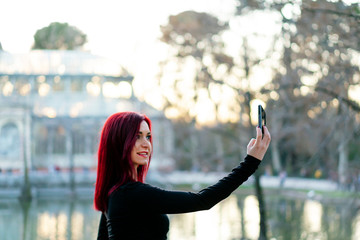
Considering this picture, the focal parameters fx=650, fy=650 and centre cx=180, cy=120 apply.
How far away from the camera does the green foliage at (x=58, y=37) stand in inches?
2275

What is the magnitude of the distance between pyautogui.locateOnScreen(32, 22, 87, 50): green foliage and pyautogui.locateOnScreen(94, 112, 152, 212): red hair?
2212 inches

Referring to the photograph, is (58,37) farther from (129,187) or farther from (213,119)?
(129,187)

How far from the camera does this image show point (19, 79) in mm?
39750

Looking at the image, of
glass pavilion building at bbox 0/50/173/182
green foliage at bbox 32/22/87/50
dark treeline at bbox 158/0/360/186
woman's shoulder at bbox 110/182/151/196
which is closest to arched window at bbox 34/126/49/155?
glass pavilion building at bbox 0/50/173/182

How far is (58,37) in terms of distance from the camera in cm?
5838

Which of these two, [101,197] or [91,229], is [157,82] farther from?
[101,197]

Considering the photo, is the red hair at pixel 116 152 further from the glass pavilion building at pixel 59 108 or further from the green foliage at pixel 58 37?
the green foliage at pixel 58 37

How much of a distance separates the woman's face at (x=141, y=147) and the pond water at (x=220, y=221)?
11.5m

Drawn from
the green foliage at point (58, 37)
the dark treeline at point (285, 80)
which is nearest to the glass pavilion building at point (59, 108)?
the dark treeline at point (285, 80)

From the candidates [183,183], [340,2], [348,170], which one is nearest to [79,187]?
[183,183]

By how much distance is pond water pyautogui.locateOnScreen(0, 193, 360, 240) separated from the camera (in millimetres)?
17469

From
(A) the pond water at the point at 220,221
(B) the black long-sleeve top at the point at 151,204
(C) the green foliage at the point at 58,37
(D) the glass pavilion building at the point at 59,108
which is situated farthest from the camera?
(C) the green foliage at the point at 58,37

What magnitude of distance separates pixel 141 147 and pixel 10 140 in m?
37.2

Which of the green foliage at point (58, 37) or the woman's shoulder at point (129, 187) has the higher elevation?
the green foliage at point (58, 37)
